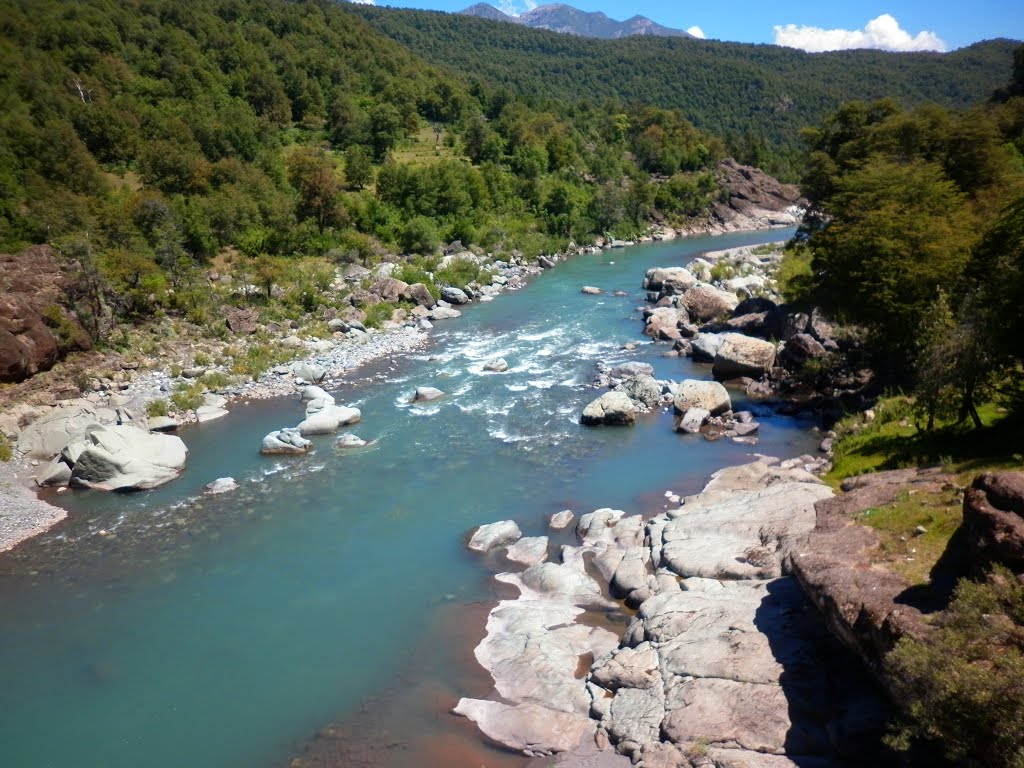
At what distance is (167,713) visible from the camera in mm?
11766

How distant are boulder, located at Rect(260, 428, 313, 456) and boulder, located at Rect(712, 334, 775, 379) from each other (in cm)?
1667

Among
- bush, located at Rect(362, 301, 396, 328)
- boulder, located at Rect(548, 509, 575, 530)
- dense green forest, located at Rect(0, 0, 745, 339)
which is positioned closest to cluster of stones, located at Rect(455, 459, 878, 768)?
boulder, located at Rect(548, 509, 575, 530)

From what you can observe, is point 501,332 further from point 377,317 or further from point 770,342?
point 770,342

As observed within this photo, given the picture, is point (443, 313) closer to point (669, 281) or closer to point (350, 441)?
point (669, 281)

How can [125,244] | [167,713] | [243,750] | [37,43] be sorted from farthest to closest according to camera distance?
[37,43] → [125,244] → [167,713] → [243,750]

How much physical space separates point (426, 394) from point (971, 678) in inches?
827

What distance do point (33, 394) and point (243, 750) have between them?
19.2 metres

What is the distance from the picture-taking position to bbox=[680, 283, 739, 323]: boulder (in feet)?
119

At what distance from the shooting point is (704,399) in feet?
78.7

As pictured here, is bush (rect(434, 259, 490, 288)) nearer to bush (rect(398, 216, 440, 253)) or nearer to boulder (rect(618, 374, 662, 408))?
bush (rect(398, 216, 440, 253))

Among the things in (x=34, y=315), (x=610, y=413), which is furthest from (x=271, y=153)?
(x=610, y=413)

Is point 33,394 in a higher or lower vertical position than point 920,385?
lower

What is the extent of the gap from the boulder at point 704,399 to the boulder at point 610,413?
193 cm

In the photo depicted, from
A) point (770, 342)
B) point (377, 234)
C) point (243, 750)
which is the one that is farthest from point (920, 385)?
point (377, 234)
